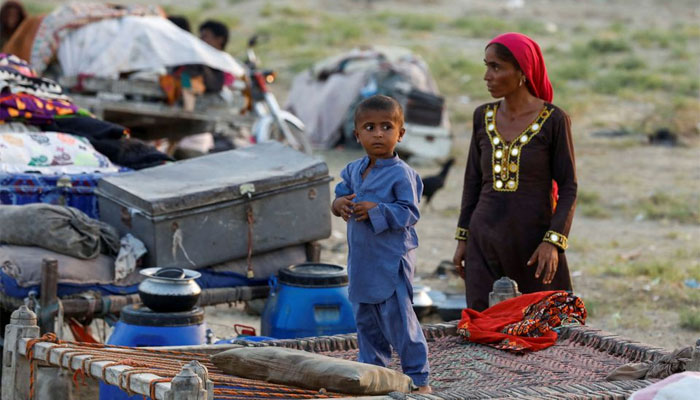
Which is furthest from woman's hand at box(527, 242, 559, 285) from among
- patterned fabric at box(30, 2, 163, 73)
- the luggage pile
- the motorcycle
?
the luggage pile

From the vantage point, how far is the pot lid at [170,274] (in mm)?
4957

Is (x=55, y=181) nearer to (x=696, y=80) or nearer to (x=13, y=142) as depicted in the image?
(x=13, y=142)

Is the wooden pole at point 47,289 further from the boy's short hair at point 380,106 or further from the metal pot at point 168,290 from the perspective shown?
the boy's short hair at point 380,106

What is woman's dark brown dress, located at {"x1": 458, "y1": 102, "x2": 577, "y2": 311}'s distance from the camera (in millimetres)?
4660

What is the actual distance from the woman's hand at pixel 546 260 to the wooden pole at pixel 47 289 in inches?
85.1

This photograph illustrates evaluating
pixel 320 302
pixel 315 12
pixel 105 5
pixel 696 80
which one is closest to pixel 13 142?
pixel 320 302

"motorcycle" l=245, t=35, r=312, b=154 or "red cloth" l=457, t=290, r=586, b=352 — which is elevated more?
"motorcycle" l=245, t=35, r=312, b=154

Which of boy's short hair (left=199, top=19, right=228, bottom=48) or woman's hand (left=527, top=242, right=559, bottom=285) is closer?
woman's hand (left=527, top=242, right=559, bottom=285)

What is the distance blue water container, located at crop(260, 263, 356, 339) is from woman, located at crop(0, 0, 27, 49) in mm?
6295

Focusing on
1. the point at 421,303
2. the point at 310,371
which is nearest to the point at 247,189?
the point at 421,303

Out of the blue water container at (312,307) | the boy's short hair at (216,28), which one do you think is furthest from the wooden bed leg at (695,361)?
the boy's short hair at (216,28)

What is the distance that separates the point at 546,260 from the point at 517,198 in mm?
308

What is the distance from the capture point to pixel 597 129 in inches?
633

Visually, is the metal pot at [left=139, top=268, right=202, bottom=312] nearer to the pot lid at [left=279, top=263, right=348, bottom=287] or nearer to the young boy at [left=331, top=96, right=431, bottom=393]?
the pot lid at [left=279, top=263, right=348, bottom=287]
